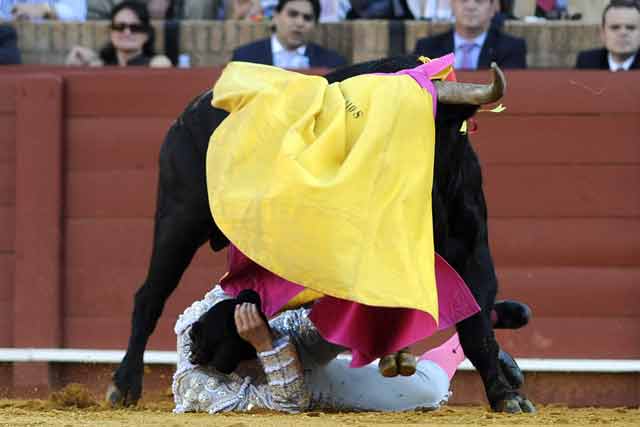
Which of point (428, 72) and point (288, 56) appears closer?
point (428, 72)

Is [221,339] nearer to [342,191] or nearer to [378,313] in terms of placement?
[378,313]

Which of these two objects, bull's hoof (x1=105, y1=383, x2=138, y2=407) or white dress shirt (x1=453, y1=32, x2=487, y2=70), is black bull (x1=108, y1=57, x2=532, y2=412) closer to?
bull's hoof (x1=105, y1=383, x2=138, y2=407)

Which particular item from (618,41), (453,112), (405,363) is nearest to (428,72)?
(453,112)

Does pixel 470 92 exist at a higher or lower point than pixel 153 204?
higher

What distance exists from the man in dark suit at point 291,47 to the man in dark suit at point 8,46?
3.56ft

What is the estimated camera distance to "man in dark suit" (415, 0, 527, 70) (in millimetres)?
6809

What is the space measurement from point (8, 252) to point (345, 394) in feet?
8.64

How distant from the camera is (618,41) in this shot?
6.83 meters

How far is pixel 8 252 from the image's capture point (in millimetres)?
6797

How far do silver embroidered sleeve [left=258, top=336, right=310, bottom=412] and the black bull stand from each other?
51 cm

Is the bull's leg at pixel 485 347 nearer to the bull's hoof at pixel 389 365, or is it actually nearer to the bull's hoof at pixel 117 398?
the bull's hoof at pixel 389 365

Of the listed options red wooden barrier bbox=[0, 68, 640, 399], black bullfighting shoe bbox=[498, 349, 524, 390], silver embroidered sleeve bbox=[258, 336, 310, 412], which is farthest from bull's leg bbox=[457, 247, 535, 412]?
red wooden barrier bbox=[0, 68, 640, 399]

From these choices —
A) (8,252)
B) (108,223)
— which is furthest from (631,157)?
(8,252)

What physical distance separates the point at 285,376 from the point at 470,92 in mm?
988
